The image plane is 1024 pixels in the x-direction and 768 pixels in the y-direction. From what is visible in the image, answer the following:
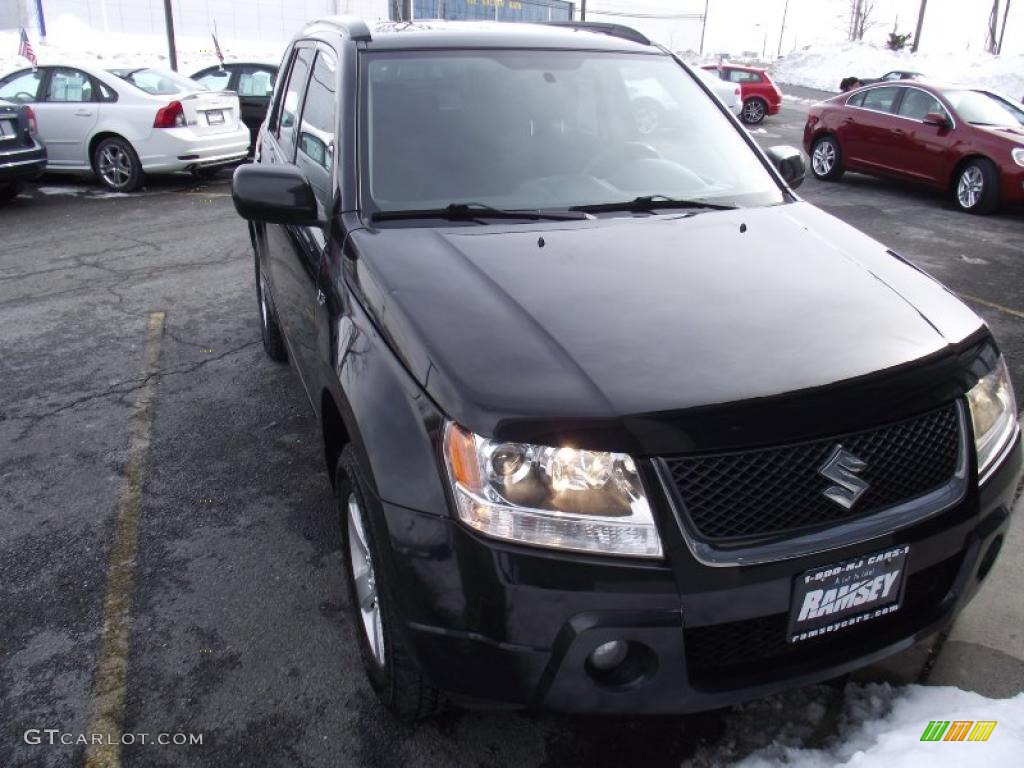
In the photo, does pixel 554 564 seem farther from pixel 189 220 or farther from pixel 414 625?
pixel 189 220

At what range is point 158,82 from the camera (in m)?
11.4

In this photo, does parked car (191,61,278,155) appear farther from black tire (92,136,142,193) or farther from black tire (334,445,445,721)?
black tire (334,445,445,721)

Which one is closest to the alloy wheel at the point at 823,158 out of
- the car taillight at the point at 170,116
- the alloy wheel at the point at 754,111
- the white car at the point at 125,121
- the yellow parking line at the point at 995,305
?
the yellow parking line at the point at 995,305

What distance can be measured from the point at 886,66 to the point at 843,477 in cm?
4706

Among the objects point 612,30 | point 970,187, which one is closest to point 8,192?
point 612,30

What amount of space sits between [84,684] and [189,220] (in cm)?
766

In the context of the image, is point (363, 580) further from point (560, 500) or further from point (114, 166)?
point (114, 166)

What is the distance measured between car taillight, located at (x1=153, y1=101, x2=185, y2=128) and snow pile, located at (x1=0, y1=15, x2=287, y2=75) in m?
23.1

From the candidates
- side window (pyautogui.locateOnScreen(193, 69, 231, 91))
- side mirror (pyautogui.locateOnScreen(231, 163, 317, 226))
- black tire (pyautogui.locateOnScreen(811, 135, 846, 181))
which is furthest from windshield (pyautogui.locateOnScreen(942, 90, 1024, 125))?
side window (pyautogui.locateOnScreen(193, 69, 231, 91))

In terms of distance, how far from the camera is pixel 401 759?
7.88ft

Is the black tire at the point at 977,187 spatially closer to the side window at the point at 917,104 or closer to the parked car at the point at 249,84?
the side window at the point at 917,104

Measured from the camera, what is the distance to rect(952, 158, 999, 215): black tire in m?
10.1

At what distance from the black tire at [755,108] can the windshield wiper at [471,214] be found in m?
21.1

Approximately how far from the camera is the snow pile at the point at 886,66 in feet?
107
